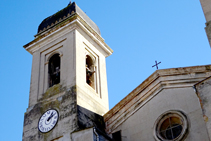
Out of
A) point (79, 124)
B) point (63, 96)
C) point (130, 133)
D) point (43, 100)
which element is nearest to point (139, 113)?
point (130, 133)

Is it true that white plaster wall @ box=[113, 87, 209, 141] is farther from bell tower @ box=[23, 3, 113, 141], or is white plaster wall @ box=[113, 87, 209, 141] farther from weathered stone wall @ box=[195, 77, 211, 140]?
weathered stone wall @ box=[195, 77, 211, 140]

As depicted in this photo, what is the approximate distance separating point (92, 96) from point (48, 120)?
2.38m

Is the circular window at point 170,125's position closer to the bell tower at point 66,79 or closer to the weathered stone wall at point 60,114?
the bell tower at point 66,79

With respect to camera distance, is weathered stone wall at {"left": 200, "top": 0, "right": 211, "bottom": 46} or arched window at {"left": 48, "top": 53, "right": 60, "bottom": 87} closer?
weathered stone wall at {"left": 200, "top": 0, "right": 211, "bottom": 46}

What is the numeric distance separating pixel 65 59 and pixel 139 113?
5.06 meters

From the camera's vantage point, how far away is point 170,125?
49.4 ft

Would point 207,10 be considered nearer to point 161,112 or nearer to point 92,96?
point 161,112

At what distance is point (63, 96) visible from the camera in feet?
58.5

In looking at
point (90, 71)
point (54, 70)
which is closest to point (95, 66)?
point (90, 71)

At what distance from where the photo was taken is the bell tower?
1706 cm

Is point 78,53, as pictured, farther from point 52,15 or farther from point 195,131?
point 195,131

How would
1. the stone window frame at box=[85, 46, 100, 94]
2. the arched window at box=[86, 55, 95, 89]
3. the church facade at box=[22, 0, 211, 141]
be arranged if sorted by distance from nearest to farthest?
1. the church facade at box=[22, 0, 211, 141]
2. the stone window frame at box=[85, 46, 100, 94]
3. the arched window at box=[86, 55, 95, 89]

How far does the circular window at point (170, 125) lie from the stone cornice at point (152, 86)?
1213 mm

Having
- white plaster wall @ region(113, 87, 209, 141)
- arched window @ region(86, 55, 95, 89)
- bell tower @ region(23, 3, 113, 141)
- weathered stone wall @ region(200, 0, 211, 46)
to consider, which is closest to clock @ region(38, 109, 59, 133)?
bell tower @ region(23, 3, 113, 141)
